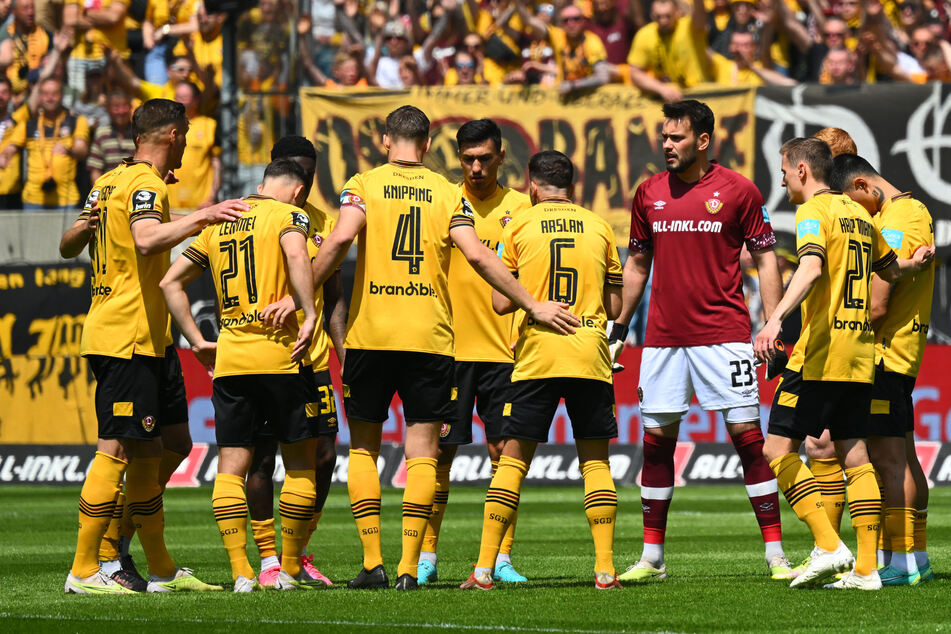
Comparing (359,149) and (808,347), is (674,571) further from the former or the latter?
(359,149)

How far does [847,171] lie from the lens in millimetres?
8648

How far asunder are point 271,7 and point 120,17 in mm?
3005

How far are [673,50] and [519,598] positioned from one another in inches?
500

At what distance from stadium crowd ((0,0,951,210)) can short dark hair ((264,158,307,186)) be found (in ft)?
34.7

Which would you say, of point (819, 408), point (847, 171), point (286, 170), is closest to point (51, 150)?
point (286, 170)

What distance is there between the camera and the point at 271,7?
1894cm

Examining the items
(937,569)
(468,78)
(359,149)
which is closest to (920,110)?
(468,78)

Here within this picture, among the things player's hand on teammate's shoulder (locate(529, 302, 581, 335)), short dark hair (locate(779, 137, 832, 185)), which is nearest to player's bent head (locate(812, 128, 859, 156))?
short dark hair (locate(779, 137, 832, 185))

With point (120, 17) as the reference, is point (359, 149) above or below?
below

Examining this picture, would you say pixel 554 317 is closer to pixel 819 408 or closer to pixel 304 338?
pixel 304 338

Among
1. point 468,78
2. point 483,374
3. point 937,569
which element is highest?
point 468,78

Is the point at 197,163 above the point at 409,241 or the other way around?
the other way around

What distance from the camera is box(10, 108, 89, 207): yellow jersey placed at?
785 inches

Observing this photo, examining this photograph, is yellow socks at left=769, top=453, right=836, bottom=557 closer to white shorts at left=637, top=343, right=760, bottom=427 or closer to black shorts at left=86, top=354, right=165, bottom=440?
white shorts at left=637, top=343, right=760, bottom=427
